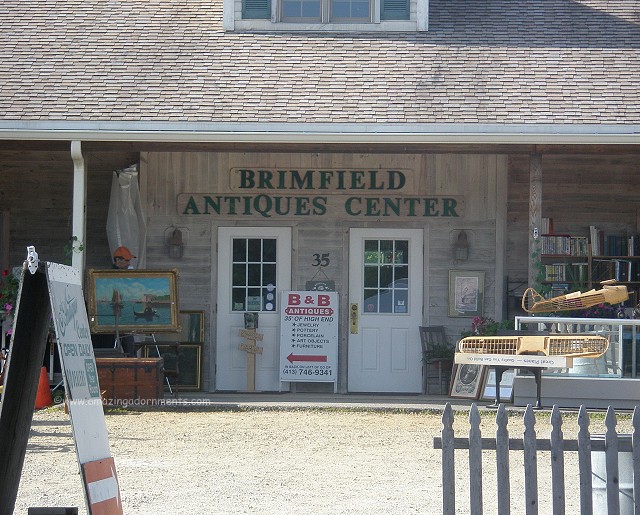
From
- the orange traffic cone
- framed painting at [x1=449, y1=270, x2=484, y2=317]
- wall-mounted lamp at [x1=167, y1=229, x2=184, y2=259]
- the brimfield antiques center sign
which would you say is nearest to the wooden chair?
framed painting at [x1=449, y1=270, x2=484, y2=317]

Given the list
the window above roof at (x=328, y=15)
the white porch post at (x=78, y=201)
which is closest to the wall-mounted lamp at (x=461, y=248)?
the window above roof at (x=328, y=15)

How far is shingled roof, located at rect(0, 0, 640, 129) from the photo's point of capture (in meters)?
12.8

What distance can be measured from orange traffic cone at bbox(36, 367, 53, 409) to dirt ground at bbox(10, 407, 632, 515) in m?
0.31

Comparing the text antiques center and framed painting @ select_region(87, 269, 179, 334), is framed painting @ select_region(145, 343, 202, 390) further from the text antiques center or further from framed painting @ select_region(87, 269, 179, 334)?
framed painting @ select_region(87, 269, 179, 334)

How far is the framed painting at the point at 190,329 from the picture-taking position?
1452 cm

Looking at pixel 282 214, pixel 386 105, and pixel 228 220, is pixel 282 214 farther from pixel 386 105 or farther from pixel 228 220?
pixel 386 105

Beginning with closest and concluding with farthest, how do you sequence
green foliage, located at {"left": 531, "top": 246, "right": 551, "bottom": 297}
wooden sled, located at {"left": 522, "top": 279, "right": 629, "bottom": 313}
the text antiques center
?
wooden sled, located at {"left": 522, "top": 279, "right": 629, "bottom": 313}
green foliage, located at {"left": 531, "top": 246, "right": 551, "bottom": 297}
the text antiques center

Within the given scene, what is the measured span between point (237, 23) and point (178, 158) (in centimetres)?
204

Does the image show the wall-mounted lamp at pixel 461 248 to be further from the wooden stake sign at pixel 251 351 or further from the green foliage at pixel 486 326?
the wooden stake sign at pixel 251 351

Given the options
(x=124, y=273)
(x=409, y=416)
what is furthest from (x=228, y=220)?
(x=409, y=416)

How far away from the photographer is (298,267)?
577 inches

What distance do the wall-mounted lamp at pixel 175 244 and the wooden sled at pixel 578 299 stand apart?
15.6ft

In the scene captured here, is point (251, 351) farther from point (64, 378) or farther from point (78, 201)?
point (64, 378)

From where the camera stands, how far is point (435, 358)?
1402cm
